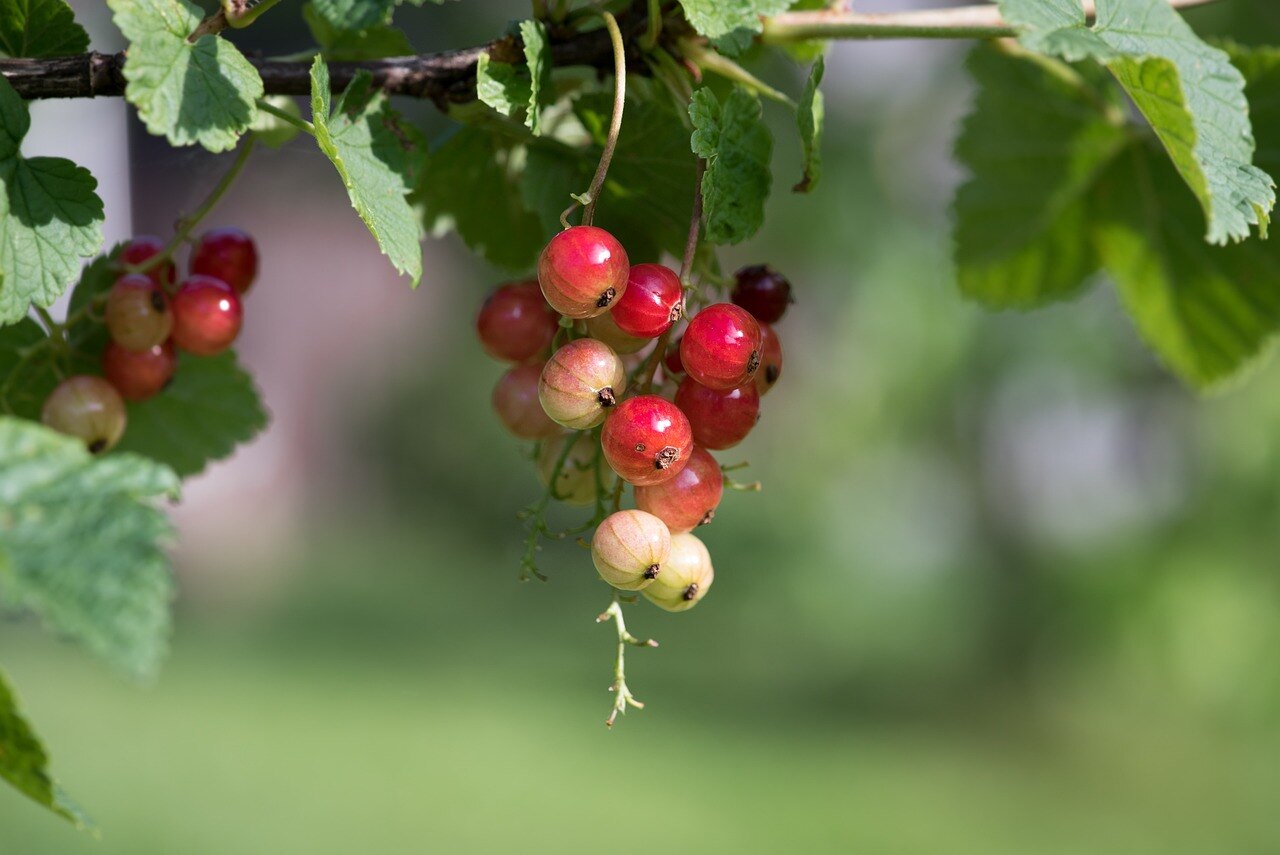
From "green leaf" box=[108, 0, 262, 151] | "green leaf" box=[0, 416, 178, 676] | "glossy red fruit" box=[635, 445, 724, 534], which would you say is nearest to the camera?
"green leaf" box=[0, 416, 178, 676]

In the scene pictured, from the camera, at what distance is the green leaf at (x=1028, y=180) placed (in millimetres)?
1094

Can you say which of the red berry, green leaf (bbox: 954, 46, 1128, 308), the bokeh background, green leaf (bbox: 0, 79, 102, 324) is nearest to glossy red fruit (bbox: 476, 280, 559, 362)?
the red berry

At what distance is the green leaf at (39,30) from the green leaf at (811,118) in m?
0.36

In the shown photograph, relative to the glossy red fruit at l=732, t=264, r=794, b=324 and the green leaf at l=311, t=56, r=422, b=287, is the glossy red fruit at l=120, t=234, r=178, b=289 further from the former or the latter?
the glossy red fruit at l=732, t=264, r=794, b=324

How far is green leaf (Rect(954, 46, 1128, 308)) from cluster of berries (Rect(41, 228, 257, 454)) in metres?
0.65

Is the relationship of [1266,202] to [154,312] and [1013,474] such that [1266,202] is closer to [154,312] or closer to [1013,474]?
[154,312]

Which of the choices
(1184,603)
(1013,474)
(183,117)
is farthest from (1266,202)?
(1013,474)

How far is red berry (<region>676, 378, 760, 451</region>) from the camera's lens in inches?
24.9

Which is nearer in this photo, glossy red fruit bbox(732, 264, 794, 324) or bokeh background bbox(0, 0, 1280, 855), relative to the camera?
glossy red fruit bbox(732, 264, 794, 324)

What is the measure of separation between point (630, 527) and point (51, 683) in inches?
199

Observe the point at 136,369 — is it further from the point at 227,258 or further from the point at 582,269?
the point at 582,269

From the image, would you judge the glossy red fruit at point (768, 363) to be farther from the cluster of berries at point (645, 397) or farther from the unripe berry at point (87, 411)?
the unripe berry at point (87, 411)

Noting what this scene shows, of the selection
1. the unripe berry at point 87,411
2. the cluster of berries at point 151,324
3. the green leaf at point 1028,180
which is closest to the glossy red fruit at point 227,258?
the cluster of berries at point 151,324

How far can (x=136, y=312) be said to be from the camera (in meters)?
0.72
